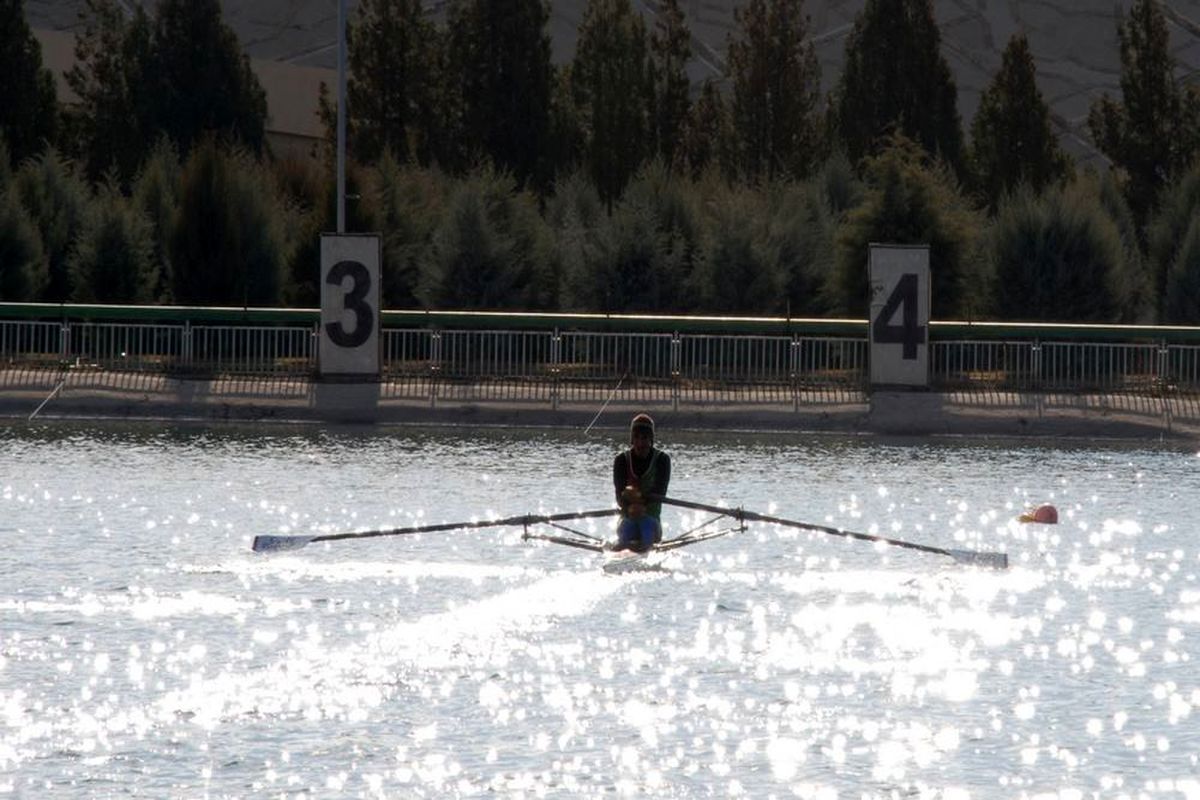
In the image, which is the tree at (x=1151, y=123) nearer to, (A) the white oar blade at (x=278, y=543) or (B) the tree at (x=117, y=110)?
(B) the tree at (x=117, y=110)

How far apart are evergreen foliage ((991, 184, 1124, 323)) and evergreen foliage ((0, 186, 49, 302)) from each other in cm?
2426

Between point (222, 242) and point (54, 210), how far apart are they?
6.92m

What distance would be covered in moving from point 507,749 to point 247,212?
141 feet

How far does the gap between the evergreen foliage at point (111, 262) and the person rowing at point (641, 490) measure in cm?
3289

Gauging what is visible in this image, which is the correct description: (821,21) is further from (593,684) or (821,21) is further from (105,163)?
(593,684)

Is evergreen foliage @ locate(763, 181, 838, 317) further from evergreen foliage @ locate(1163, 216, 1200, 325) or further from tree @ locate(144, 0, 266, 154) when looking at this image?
tree @ locate(144, 0, 266, 154)

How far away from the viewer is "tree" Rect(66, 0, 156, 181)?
259 ft

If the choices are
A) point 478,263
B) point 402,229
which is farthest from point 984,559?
point 402,229

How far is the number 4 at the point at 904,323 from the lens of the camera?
46219 millimetres

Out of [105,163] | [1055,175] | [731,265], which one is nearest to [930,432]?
[731,265]

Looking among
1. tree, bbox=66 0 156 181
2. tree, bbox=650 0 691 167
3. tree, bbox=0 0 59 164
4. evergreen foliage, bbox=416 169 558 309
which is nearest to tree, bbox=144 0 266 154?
tree, bbox=66 0 156 181

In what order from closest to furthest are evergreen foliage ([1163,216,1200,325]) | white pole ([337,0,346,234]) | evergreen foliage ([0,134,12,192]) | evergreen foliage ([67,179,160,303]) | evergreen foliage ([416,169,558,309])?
white pole ([337,0,346,234]) < evergreen foliage ([1163,216,1200,325]) < evergreen foliage ([67,179,160,303]) < evergreen foliage ([416,169,558,309]) < evergreen foliage ([0,134,12,192])

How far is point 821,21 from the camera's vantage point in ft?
561

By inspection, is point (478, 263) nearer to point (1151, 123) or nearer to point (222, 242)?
point (222, 242)
